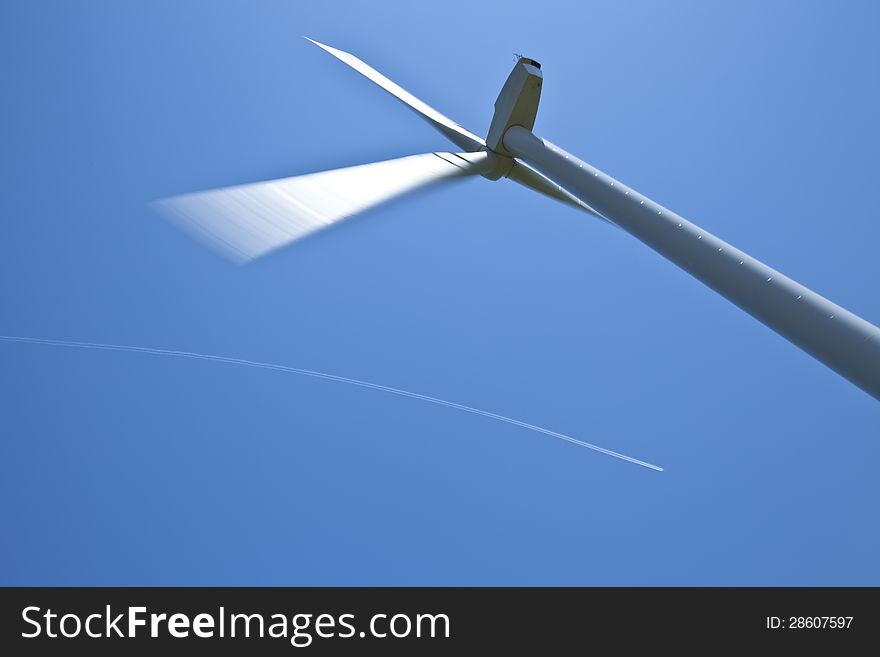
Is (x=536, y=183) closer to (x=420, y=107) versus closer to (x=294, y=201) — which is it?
(x=420, y=107)

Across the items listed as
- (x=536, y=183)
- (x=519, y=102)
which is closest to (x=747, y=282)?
(x=536, y=183)

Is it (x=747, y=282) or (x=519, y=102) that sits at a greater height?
(x=519, y=102)

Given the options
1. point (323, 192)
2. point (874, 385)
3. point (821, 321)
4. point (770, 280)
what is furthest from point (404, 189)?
point (874, 385)

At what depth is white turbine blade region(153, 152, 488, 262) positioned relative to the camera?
556 centimetres

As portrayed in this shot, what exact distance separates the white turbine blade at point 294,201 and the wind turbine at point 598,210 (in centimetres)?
1

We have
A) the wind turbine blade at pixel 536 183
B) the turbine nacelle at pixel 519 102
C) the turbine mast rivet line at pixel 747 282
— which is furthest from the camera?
the wind turbine blade at pixel 536 183

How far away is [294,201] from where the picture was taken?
6.80 meters

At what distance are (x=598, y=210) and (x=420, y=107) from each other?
5.74m

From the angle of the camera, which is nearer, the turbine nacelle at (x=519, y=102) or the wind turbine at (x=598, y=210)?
the wind turbine at (x=598, y=210)

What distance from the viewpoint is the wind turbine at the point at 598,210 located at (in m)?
5.39

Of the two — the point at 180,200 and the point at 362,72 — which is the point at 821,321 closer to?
the point at 180,200

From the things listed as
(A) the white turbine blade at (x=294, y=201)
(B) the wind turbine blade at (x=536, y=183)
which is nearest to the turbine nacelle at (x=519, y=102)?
(B) the wind turbine blade at (x=536, y=183)

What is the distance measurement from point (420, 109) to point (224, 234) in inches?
336

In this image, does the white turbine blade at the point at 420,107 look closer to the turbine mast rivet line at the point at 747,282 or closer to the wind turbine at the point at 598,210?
the wind turbine at the point at 598,210
